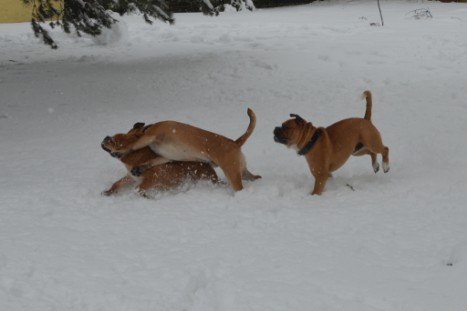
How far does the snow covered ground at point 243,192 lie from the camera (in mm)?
3330

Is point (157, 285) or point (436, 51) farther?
point (436, 51)

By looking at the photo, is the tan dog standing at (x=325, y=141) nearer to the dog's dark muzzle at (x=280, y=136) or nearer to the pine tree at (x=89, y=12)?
the dog's dark muzzle at (x=280, y=136)

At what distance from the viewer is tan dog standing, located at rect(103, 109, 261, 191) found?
16.2 ft

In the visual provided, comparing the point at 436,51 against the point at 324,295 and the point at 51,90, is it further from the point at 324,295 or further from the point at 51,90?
the point at 324,295

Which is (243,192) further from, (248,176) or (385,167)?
(385,167)

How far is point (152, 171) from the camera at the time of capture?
4.95 m

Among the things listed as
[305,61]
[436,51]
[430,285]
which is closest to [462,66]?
[436,51]

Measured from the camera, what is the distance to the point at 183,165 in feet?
16.7

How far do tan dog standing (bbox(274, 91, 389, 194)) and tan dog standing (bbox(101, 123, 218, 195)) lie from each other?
75cm

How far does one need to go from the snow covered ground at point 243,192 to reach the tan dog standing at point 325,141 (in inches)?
9.9

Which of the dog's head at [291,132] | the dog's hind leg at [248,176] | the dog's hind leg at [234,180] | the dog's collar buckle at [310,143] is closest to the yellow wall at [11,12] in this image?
the dog's hind leg at [248,176]

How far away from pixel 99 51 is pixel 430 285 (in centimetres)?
943

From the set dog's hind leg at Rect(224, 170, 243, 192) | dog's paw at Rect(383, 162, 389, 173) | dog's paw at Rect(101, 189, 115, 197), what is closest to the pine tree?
dog's paw at Rect(101, 189, 115, 197)

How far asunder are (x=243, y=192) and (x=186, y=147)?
2.07ft
